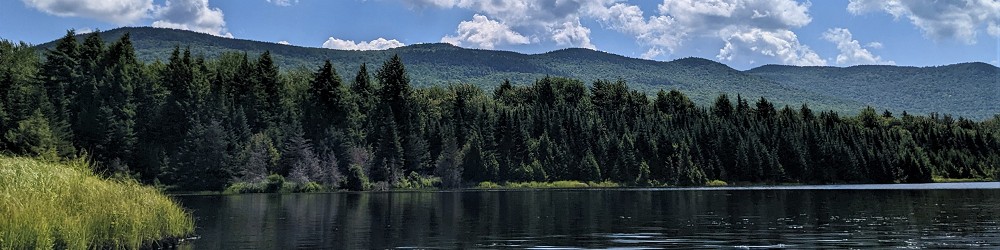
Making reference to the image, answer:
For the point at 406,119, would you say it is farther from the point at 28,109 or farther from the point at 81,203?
the point at 81,203

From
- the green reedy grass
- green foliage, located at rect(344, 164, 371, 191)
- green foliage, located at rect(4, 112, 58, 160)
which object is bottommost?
the green reedy grass

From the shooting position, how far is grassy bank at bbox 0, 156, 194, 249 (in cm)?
3078

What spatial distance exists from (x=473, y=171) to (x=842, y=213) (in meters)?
131

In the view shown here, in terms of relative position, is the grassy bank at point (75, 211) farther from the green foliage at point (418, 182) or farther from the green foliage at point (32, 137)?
the green foliage at point (418, 182)

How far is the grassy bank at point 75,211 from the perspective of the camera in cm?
3078

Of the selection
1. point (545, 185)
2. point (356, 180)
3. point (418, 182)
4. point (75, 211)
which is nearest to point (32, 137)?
point (356, 180)

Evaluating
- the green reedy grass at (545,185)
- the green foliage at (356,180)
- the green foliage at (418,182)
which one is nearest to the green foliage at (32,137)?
the green foliage at (356,180)

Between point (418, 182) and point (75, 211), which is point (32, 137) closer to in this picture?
point (418, 182)

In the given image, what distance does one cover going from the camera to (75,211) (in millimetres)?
36875

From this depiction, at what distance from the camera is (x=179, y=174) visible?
142500mm

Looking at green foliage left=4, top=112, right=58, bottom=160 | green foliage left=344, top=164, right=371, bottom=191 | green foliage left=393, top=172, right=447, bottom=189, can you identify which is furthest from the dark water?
green foliage left=393, top=172, right=447, bottom=189

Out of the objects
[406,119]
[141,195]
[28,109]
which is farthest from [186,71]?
[141,195]

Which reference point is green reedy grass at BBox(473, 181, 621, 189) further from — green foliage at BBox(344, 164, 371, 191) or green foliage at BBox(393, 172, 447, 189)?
green foliage at BBox(344, 164, 371, 191)

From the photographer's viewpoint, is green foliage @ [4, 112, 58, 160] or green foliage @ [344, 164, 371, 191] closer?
green foliage @ [4, 112, 58, 160]
